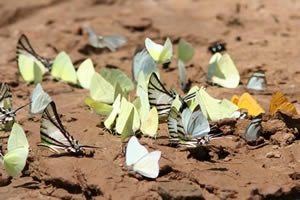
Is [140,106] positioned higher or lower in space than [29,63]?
lower

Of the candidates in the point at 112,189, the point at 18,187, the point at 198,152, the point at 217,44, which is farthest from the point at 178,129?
the point at 217,44

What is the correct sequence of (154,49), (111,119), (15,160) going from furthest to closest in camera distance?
(154,49) < (111,119) < (15,160)

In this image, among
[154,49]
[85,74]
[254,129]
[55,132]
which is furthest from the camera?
[85,74]

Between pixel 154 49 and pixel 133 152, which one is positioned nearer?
pixel 133 152

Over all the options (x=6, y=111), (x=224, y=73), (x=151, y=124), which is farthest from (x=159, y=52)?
(x=6, y=111)

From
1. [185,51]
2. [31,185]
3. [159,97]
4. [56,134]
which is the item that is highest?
[185,51]

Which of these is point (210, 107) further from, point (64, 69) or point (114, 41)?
point (114, 41)
